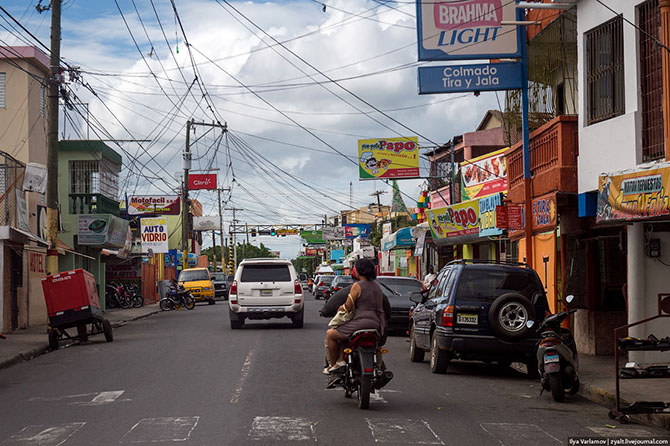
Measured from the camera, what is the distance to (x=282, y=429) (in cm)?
896

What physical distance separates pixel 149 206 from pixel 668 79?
142 feet

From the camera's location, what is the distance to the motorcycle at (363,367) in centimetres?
1040

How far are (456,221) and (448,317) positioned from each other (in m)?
18.1

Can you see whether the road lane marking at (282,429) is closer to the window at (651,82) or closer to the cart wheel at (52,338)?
the window at (651,82)

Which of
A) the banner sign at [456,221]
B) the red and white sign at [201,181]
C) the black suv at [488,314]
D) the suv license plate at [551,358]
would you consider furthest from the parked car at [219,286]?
the suv license plate at [551,358]

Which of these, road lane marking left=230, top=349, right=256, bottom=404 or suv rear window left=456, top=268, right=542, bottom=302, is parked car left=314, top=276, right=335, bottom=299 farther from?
suv rear window left=456, top=268, right=542, bottom=302

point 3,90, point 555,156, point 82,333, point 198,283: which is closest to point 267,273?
point 82,333

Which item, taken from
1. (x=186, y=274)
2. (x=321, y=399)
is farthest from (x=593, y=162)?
(x=186, y=274)

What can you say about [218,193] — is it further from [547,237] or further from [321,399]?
[321,399]

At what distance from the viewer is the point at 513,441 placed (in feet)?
28.3

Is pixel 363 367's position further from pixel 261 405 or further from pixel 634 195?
pixel 634 195

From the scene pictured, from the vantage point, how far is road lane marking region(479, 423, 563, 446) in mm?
8655

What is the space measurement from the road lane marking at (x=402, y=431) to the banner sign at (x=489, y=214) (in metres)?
14.7

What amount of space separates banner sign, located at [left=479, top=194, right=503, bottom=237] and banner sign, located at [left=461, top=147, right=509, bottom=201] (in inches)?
167
